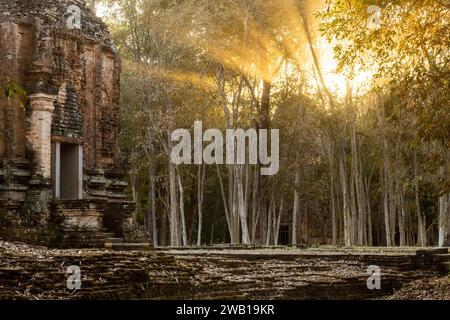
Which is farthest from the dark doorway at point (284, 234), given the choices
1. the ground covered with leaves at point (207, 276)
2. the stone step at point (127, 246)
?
the ground covered with leaves at point (207, 276)

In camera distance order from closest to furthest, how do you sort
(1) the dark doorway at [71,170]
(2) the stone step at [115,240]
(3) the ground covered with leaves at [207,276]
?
(3) the ground covered with leaves at [207,276], (2) the stone step at [115,240], (1) the dark doorway at [71,170]

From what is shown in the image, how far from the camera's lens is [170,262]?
14.4 meters

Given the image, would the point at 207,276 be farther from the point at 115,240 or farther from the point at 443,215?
the point at 443,215

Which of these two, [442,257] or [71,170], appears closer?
[442,257]

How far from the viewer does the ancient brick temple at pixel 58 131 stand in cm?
1972

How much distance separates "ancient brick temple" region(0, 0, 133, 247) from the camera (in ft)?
64.7

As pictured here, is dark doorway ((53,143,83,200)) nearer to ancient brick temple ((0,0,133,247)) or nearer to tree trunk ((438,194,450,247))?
ancient brick temple ((0,0,133,247))

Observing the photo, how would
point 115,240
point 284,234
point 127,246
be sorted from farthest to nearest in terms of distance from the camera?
point 284,234, point 115,240, point 127,246

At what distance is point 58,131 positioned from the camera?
Answer: 850 inches

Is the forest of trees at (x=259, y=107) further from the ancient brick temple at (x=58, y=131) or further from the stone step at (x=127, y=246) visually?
the stone step at (x=127, y=246)

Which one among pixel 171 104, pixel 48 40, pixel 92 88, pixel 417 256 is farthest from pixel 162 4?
pixel 417 256

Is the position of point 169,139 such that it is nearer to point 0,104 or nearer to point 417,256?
point 0,104

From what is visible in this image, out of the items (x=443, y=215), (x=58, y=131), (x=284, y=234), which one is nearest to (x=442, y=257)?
(x=58, y=131)
